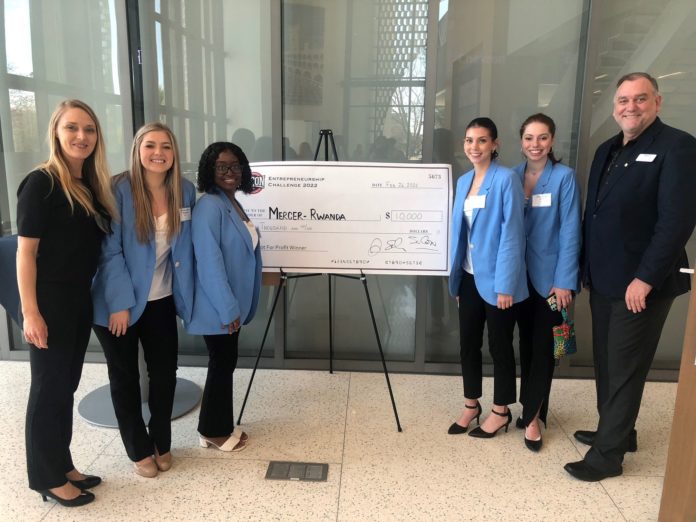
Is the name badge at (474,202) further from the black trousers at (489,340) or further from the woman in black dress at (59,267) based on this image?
the woman in black dress at (59,267)

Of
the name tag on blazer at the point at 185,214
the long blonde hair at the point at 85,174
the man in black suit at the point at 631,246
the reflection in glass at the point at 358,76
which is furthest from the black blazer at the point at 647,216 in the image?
the long blonde hair at the point at 85,174

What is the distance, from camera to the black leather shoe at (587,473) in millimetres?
2230

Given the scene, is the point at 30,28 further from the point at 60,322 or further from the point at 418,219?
the point at 418,219

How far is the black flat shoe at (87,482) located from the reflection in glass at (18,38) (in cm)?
267

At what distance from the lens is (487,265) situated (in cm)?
235

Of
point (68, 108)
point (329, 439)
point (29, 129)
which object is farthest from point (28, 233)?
point (29, 129)

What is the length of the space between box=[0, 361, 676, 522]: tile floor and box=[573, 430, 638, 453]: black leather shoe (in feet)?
0.13

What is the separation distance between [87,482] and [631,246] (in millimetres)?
2556

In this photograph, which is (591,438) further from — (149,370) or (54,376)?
(54,376)

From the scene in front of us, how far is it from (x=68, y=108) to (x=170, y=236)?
1.99 ft

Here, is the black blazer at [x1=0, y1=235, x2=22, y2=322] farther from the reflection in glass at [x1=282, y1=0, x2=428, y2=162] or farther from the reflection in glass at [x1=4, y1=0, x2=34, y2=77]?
Result: the reflection in glass at [x1=4, y1=0, x2=34, y2=77]

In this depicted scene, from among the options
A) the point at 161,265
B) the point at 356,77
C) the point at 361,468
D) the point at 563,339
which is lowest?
the point at 361,468

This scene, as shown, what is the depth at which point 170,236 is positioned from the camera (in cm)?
208

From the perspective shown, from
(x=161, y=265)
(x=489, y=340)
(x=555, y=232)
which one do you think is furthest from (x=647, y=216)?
(x=161, y=265)
